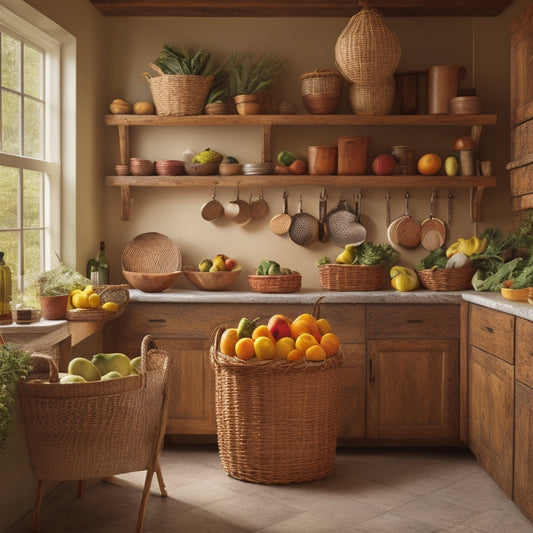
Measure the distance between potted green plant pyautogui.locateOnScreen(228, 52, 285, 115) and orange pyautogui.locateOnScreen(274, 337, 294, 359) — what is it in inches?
63.6

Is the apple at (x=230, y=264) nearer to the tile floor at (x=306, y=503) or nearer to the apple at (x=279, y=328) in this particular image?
the apple at (x=279, y=328)

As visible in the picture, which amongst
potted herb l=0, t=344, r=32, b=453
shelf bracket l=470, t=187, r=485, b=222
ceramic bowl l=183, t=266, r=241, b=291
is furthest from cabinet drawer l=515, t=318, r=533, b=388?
potted herb l=0, t=344, r=32, b=453

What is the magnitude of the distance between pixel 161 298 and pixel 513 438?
1.94 metres

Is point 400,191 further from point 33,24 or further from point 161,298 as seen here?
point 33,24

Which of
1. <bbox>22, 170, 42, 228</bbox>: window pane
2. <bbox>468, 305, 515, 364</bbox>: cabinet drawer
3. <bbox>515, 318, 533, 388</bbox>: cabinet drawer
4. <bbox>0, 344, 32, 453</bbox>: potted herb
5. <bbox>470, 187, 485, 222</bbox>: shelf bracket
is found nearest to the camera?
<bbox>0, 344, 32, 453</bbox>: potted herb

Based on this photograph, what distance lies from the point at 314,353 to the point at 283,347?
0.47 ft

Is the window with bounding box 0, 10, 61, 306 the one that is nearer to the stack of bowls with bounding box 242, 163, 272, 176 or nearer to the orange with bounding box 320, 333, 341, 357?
the stack of bowls with bounding box 242, 163, 272, 176

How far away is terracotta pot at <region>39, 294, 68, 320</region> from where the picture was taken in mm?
3186

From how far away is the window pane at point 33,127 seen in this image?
3.73 m

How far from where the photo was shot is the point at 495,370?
332cm

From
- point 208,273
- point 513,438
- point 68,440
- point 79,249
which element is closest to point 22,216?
point 79,249

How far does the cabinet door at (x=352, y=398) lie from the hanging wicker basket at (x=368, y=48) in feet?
5.07

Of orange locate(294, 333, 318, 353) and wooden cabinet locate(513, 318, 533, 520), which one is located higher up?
orange locate(294, 333, 318, 353)

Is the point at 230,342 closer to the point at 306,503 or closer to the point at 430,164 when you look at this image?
the point at 306,503
